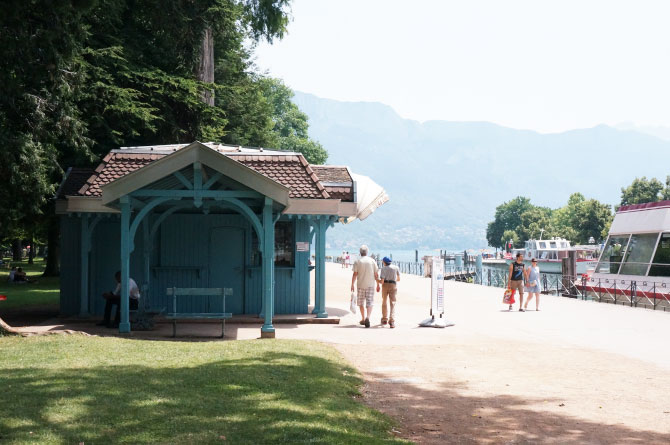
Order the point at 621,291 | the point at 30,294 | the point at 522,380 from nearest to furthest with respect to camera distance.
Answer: the point at 522,380 < the point at 30,294 < the point at 621,291

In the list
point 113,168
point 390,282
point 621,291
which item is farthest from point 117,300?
point 621,291

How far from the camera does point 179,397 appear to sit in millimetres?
7969

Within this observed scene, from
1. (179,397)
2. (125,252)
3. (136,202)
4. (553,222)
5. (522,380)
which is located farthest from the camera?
(553,222)

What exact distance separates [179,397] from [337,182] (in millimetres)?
11994

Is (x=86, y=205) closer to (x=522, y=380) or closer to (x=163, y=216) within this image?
(x=163, y=216)

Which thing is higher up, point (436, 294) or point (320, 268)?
point (320, 268)

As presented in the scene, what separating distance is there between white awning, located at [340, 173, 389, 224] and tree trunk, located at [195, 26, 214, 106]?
25.2 ft

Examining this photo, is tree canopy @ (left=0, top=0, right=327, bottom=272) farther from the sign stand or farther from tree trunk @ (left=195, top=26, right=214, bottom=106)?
the sign stand

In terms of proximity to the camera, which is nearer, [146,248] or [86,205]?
[86,205]

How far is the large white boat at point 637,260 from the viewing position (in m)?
27.3

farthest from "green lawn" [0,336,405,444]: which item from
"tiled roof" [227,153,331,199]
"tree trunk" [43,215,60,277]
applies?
"tree trunk" [43,215,60,277]

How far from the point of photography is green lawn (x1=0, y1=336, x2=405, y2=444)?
21.5ft

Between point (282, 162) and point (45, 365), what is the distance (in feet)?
28.2

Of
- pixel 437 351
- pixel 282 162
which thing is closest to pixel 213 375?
pixel 437 351
